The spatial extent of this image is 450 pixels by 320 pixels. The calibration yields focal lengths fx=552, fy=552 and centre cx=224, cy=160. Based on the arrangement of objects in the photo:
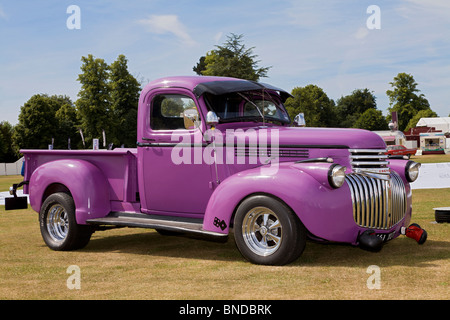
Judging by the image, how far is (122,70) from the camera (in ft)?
190

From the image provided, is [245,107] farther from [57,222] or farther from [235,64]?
[235,64]

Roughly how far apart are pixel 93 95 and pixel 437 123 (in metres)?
72.2

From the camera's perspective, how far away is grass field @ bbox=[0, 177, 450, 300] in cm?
517

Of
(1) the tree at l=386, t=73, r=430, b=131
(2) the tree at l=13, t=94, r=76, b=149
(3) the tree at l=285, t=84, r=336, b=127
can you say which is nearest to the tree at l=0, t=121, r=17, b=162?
(2) the tree at l=13, t=94, r=76, b=149

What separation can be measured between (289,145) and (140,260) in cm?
243

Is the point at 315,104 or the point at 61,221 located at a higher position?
the point at 315,104

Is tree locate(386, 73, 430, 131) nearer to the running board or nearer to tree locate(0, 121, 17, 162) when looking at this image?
tree locate(0, 121, 17, 162)

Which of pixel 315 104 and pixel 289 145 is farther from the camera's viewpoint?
pixel 315 104

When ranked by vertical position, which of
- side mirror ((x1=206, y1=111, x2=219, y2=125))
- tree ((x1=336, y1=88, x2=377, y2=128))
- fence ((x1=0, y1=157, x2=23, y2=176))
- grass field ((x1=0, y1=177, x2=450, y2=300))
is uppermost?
tree ((x1=336, y1=88, x2=377, y2=128))

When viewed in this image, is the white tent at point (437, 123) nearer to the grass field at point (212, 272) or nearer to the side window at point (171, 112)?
the grass field at point (212, 272)

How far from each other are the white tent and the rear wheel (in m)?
96.7

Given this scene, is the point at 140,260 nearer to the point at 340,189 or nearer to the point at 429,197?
the point at 340,189

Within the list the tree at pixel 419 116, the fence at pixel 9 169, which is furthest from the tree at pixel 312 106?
the fence at pixel 9 169

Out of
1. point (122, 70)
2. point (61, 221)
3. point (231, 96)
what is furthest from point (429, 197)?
point (122, 70)
